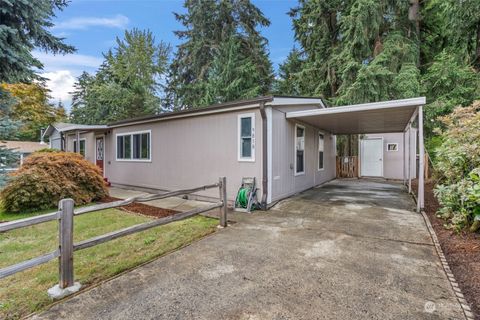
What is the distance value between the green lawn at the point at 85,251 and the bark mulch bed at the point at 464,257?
341 centimetres

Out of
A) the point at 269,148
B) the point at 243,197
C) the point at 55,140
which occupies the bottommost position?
the point at 243,197

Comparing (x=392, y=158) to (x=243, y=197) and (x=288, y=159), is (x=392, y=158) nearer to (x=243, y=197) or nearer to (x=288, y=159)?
(x=288, y=159)

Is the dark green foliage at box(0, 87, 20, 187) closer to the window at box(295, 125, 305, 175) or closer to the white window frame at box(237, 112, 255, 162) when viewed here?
the white window frame at box(237, 112, 255, 162)

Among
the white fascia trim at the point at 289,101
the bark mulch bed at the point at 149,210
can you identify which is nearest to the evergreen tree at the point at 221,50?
the white fascia trim at the point at 289,101

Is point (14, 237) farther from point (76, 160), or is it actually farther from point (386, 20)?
point (386, 20)

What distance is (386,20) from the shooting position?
12.5 m

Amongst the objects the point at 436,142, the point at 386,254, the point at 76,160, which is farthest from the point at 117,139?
A: the point at 436,142

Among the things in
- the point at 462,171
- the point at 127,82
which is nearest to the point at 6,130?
the point at 462,171

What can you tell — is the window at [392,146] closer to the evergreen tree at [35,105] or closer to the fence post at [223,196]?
the fence post at [223,196]

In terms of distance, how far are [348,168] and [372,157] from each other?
1278mm

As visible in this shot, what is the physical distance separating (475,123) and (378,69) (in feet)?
21.2

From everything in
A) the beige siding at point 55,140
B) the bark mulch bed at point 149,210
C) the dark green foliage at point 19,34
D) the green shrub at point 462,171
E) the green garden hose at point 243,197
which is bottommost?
the bark mulch bed at point 149,210

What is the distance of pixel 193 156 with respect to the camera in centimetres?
780

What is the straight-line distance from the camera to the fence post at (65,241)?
8.32 feet
